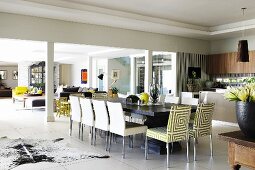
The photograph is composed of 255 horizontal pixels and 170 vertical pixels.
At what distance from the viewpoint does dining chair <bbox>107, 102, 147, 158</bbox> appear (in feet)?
13.4

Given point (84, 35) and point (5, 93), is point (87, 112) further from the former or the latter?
point (5, 93)

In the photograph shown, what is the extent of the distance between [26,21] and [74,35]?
1307 mm

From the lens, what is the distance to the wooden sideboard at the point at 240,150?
1.64 metres

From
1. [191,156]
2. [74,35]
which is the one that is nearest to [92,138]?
[191,156]

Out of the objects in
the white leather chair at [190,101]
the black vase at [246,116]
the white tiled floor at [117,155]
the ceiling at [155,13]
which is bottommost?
the white tiled floor at [117,155]

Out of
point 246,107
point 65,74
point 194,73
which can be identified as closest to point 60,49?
point 194,73

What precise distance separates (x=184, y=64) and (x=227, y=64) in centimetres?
148

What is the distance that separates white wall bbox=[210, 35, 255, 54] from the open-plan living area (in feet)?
0.12

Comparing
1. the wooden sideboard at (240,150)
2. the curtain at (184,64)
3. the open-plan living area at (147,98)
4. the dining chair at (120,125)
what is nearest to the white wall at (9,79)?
the open-plan living area at (147,98)

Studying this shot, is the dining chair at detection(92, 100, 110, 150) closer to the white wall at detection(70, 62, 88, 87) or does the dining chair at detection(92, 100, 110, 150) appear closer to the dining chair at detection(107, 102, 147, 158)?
the dining chair at detection(107, 102, 147, 158)

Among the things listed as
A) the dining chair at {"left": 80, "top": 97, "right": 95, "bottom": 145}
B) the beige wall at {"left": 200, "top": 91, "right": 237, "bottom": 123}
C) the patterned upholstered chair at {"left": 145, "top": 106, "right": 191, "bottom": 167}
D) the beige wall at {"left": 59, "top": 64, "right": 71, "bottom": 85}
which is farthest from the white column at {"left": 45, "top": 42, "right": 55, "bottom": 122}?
the beige wall at {"left": 59, "top": 64, "right": 71, "bottom": 85}

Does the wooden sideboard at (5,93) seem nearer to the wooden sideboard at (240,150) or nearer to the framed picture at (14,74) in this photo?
the framed picture at (14,74)

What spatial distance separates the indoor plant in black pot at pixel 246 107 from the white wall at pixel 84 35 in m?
5.99

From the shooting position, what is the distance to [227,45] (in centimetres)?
948
